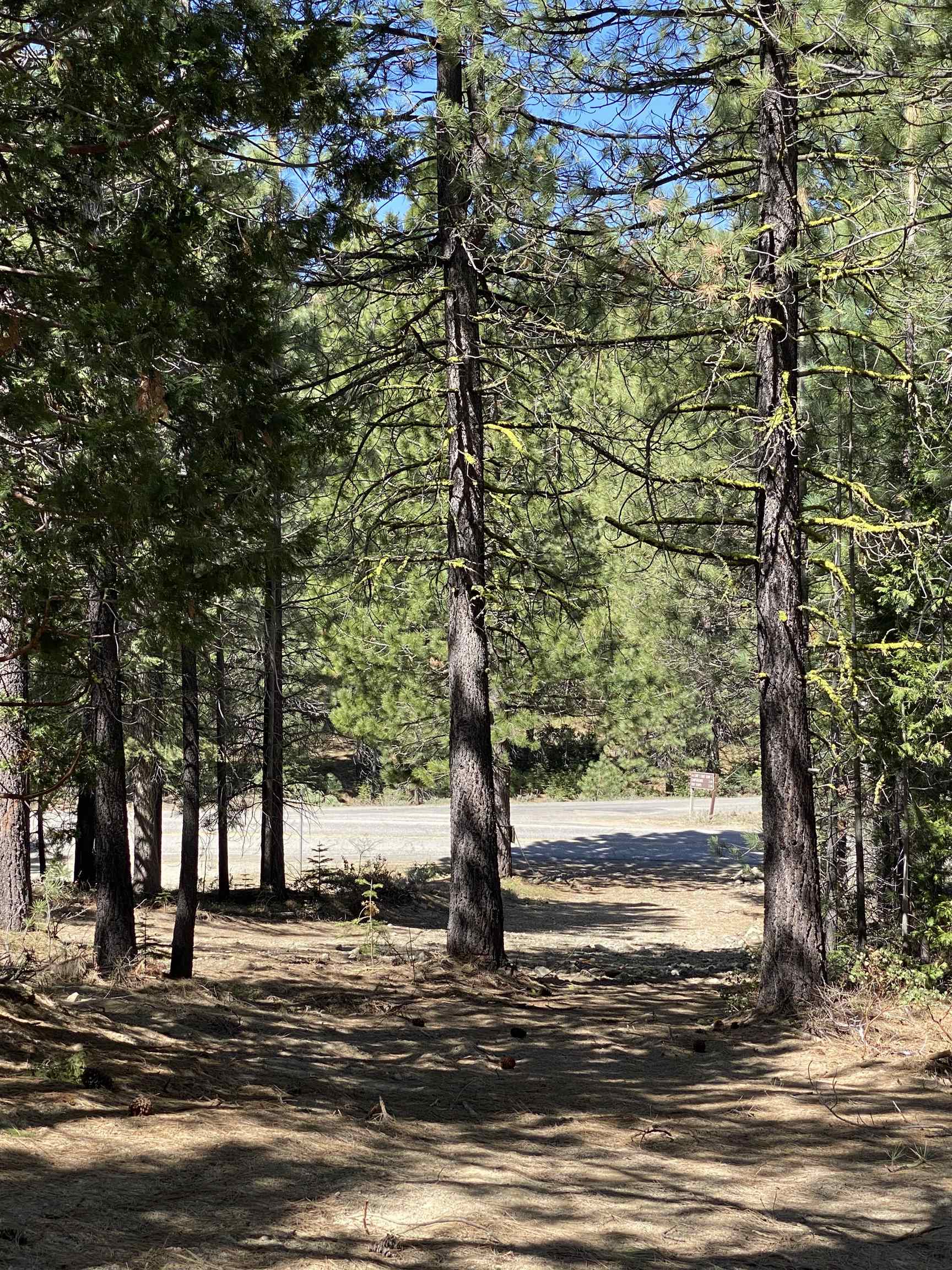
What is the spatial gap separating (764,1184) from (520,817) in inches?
1074

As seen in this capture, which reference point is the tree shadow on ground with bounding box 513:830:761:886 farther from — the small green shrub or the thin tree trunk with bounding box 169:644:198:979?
the small green shrub

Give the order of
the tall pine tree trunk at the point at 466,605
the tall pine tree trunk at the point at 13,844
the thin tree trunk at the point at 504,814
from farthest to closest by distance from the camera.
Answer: the thin tree trunk at the point at 504,814 → the tall pine tree trunk at the point at 13,844 → the tall pine tree trunk at the point at 466,605

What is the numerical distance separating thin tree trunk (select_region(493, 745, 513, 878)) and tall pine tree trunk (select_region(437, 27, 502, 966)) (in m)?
9.22

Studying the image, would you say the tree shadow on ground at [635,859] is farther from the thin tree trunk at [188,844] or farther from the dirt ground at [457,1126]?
the thin tree trunk at [188,844]

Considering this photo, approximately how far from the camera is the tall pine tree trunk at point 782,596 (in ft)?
28.5

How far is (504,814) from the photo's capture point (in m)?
21.5

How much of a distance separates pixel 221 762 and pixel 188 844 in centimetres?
476

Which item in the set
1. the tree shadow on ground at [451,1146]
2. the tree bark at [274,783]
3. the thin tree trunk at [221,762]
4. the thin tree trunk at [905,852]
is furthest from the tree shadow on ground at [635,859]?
the tree shadow on ground at [451,1146]

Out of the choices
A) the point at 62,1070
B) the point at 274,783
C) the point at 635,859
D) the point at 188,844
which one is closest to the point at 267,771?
the point at 274,783

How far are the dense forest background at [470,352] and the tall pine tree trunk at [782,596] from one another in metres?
0.03

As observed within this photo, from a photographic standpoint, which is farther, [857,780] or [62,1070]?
[857,780]

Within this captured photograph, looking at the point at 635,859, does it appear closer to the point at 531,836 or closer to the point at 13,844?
the point at 531,836

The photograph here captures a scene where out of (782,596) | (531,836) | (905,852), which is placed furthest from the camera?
(531,836)

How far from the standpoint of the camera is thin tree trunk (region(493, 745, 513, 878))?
1997 cm
